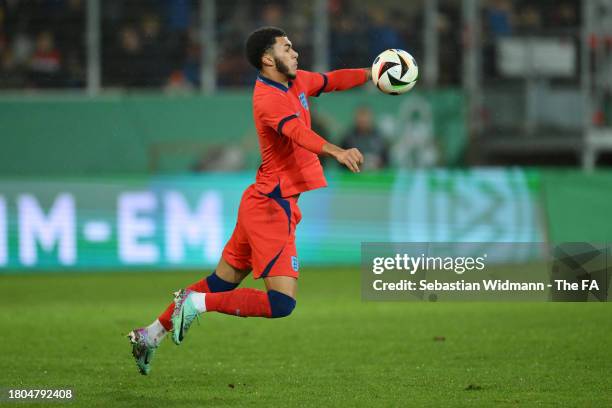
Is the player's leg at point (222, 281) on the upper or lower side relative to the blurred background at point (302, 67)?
lower

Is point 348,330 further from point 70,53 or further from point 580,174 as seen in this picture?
point 70,53

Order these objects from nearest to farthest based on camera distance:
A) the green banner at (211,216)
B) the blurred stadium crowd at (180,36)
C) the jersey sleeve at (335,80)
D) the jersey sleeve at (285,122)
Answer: the jersey sleeve at (285,122) → the jersey sleeve at (335,80) → the green banner at (211,216) → the blurred stadium crowd at (180,36)

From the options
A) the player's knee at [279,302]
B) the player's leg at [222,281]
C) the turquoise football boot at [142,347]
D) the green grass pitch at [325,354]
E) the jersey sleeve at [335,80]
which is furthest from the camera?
the jersey sleeve at [335,80]

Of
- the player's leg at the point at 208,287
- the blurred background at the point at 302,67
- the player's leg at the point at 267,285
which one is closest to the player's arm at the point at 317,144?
the player's leg at the point at 267,285

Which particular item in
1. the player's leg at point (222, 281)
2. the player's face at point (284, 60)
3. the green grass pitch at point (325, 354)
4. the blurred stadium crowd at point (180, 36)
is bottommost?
the green grass pitch at point (325, 354)

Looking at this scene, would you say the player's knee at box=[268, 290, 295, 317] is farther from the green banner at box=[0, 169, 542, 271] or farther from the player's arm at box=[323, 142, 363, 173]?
the green banner at box=[0, 169, 542, 271]

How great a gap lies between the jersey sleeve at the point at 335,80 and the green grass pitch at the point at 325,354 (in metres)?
2.04

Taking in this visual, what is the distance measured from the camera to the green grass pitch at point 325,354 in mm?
7352

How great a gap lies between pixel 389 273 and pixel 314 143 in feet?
13.9

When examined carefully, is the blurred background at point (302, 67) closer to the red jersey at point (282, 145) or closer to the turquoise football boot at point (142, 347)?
the red jersey at point (282, 145)

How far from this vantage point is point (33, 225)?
16016 millimetres

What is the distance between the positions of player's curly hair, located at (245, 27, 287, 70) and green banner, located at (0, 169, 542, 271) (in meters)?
8.59

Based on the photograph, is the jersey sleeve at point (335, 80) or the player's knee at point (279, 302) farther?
the jersey sleeve at point (335, 80)

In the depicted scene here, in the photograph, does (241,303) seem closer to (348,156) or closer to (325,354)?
(348,156)
